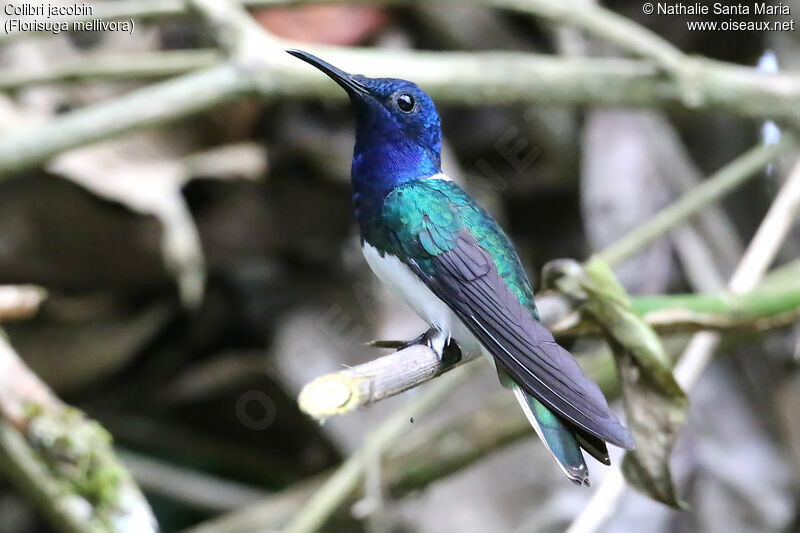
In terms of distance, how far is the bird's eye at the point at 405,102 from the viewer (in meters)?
1.29

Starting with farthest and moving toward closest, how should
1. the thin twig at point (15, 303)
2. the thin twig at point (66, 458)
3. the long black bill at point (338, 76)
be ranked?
the thin twig at point (15, 303) → the thin twig at point (66, 458) → the long black bill at point (338, 76)

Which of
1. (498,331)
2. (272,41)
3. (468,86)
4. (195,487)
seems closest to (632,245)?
(468,86)

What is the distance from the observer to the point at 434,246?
51.8 inches

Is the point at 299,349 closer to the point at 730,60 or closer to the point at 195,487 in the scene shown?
the point at 195,487

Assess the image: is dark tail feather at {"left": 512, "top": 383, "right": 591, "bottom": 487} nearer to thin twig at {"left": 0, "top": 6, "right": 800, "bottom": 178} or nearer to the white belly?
the white belly

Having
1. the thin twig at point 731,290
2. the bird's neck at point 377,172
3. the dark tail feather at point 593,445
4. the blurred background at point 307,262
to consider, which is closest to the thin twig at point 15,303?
the blurred background at point 307,262

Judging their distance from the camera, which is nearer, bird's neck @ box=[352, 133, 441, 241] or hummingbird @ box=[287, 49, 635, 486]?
hummingbird @ box=[287, 49, 635, 486]

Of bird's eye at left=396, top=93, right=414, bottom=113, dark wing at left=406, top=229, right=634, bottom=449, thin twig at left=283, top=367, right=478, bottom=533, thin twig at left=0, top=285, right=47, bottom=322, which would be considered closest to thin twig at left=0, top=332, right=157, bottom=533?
thin twig at left=0, top=285, right=47, bottom=322

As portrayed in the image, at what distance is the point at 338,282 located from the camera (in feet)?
11.1

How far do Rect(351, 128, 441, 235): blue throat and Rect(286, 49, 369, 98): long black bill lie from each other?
0.09 meters

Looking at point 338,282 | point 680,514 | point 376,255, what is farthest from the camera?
point 338,282

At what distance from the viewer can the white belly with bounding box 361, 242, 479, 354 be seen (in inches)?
52.6

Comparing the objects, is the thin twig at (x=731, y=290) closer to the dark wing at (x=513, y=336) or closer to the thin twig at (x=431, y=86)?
the thin twig at (x=431, y=86)

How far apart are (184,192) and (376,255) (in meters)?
1.89
